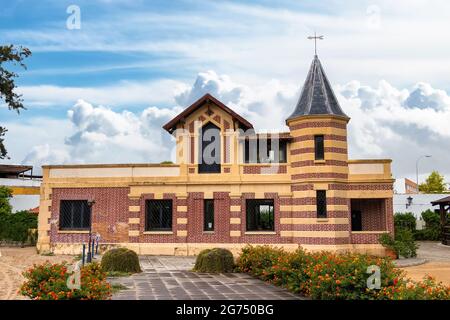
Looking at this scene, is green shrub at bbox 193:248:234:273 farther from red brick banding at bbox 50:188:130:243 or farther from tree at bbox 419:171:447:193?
tree at bbox 419:171:447:193

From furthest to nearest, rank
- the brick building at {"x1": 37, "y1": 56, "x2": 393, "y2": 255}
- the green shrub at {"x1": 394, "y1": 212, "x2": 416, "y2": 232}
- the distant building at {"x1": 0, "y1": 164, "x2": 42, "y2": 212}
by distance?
the distant building at {"x1": 0, "y1": 164, "x2": 42, "y2": 212} < the green shrub at {"x1": 394, "y1": 212, "x2": 416, "y2": 232} < the brick building at {"x1": 37, "y1": 56, "x2": 393, "y2": 255}

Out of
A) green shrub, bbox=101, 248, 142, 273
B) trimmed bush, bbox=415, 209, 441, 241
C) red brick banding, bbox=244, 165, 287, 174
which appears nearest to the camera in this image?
green shrub, bbox=101, 248, 142, 273

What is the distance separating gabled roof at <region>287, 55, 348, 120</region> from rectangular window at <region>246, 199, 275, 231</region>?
469 cm

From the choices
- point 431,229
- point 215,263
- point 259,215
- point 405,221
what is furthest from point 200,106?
point 431,229

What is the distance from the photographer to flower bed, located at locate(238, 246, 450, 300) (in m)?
8.34

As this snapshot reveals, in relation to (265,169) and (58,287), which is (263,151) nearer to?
(265,169)

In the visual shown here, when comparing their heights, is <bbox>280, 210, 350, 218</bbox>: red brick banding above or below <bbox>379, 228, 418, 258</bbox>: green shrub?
above

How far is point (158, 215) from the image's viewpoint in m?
23.7

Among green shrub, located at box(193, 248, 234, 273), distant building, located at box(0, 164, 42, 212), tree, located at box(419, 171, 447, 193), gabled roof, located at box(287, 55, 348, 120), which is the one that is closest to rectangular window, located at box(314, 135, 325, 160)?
gabled roof, located at box(287, 55, 348, 120)

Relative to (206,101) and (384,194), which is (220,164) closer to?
(206,101)

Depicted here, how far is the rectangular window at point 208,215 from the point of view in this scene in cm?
2344

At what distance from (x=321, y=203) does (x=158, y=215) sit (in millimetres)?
8412
